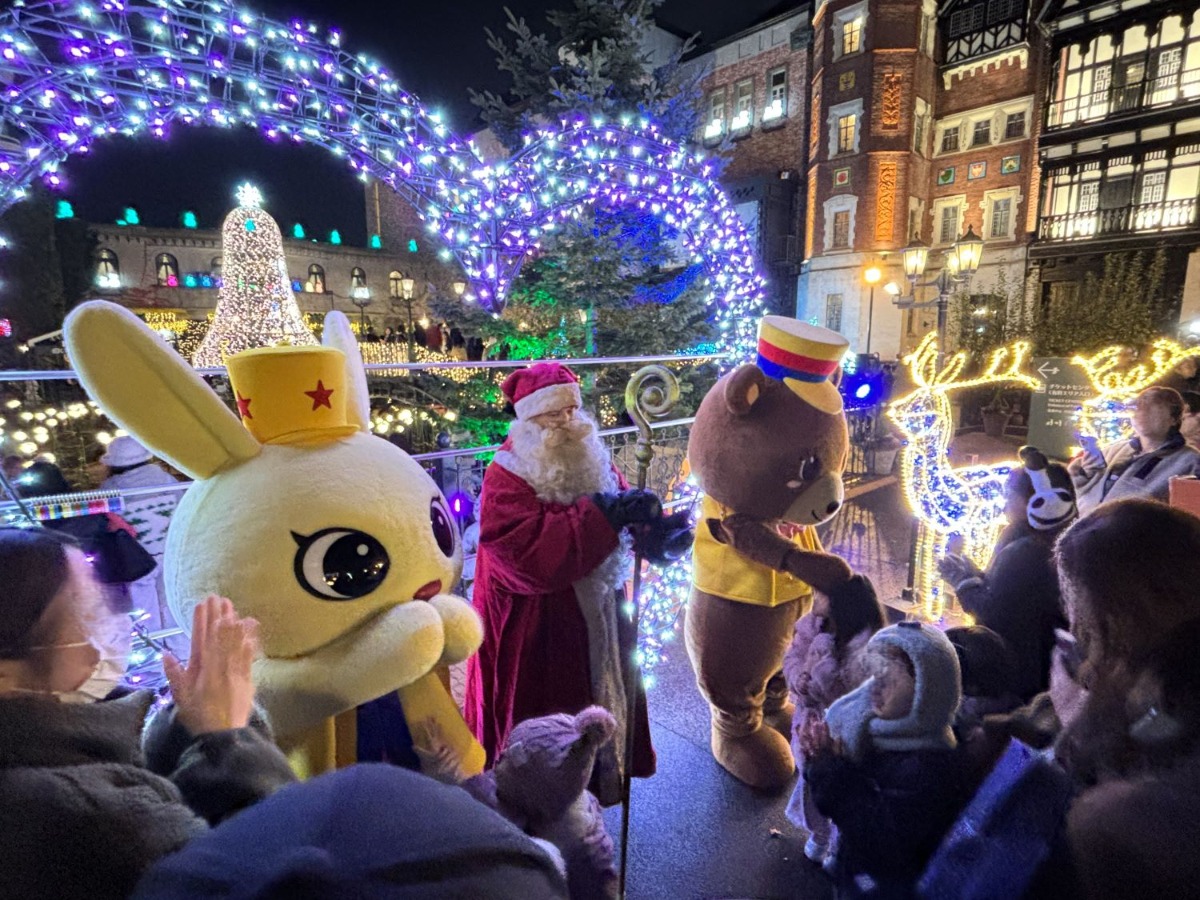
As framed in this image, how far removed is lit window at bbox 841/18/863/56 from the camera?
62.9ft

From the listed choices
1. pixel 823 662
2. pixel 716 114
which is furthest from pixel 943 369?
pixel 716 114

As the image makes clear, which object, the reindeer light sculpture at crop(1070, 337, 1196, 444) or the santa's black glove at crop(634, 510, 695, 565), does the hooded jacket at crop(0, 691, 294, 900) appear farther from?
the reindeer light sculpture at crop(1070, 337, 1196, 444)

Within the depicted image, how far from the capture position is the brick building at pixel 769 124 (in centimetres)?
2097

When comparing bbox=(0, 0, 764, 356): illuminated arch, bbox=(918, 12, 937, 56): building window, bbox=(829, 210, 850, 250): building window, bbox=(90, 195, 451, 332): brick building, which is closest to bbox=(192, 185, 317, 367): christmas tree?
bbox=(0, 0, 764, 356): illuminated arch

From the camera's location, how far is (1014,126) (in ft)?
63.0

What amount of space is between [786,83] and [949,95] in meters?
5.15

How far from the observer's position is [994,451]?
1084 centimetres

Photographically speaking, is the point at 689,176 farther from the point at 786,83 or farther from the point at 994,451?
the point at 786,83

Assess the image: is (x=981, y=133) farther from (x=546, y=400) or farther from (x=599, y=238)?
(x=546, y=400)

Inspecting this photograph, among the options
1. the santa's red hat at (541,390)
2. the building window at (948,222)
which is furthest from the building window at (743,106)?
the santa's red hat at (541,390)

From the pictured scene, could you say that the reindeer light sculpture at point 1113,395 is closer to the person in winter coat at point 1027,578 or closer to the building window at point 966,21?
the person in winter coat at point 1027,578

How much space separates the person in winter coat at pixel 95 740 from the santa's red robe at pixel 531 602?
40.1 inches

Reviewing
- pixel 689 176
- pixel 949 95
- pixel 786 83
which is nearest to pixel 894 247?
pixel 949 95

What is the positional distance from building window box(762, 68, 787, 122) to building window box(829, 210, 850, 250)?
4314mm
